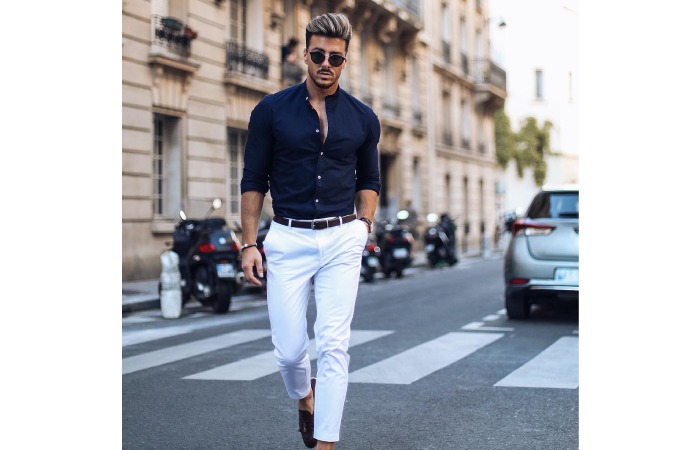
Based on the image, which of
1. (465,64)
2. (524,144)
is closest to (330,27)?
(465,64)

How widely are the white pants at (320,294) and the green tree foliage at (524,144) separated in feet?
173

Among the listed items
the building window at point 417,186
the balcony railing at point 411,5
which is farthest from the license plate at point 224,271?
the building window at point 417,186

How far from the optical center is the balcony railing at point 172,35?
17.6 metres

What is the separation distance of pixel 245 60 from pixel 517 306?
463 inches

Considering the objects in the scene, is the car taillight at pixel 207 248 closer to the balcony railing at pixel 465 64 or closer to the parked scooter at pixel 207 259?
the parked scooter at pixel 207 259

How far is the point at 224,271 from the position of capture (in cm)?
1198

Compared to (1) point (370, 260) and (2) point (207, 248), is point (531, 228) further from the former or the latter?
(1) point (370, 260)

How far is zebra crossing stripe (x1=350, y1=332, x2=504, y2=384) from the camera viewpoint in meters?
6.86

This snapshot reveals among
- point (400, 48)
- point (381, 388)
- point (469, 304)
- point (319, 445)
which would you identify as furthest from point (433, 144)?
point (319, 445)

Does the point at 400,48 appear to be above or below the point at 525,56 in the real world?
below
